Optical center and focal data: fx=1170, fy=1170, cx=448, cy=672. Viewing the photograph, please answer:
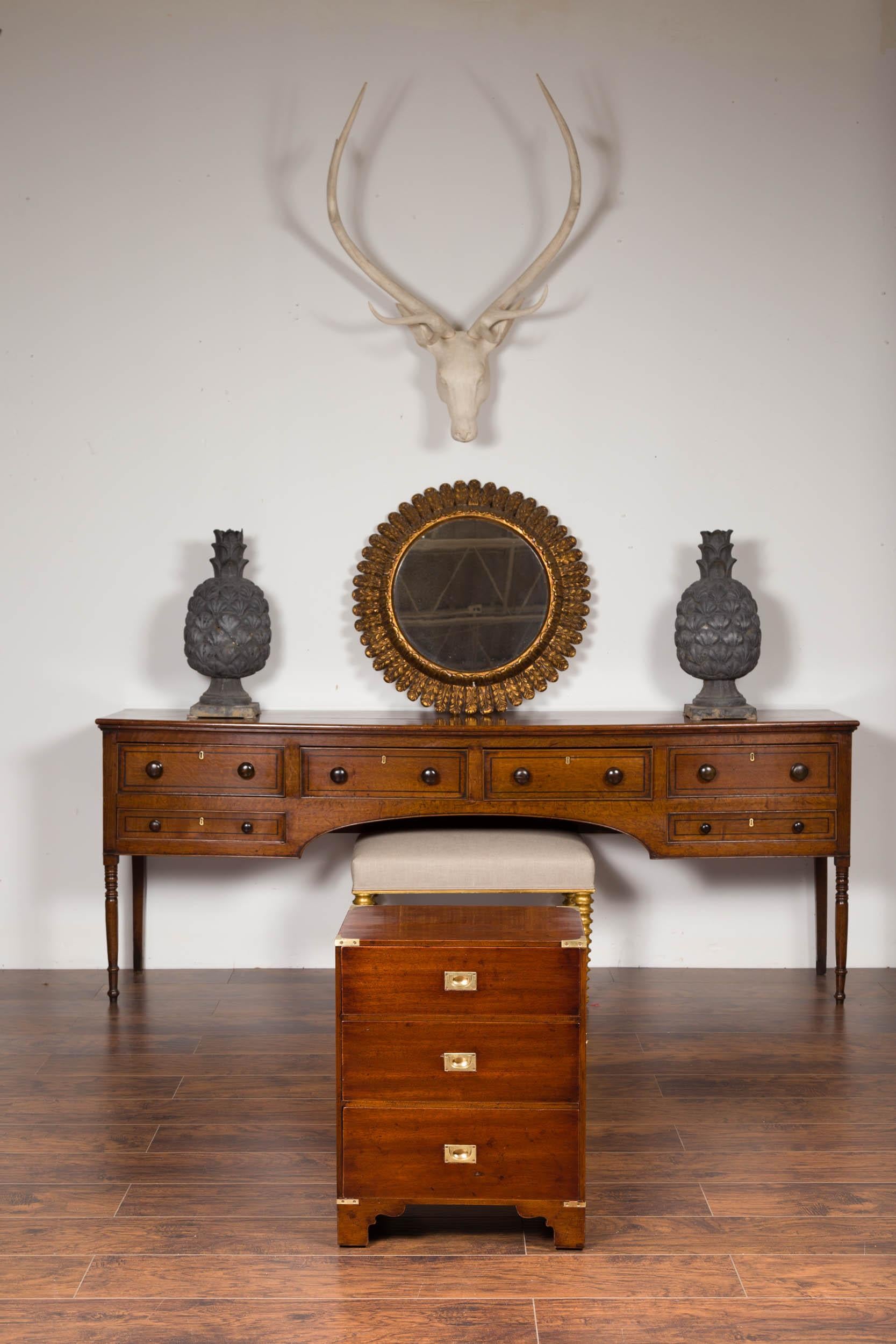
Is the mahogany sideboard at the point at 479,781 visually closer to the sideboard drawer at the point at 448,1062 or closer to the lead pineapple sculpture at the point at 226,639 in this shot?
the lead pineapple sculpture at the point at 226,639

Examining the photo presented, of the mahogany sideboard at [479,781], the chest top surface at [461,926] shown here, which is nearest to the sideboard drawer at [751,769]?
the mahogany sideboard at [479,781]

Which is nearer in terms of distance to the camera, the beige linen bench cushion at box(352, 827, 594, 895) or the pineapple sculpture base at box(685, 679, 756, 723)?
the beige linen bench cushion at box(352, 827, 594, 895)

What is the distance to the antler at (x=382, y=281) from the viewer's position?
322 cm

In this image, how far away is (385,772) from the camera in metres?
3.05

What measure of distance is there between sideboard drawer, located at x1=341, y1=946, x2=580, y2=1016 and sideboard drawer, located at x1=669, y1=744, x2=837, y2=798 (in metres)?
1.22

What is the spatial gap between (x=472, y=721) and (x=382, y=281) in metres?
1.24

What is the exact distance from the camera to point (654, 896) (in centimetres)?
350

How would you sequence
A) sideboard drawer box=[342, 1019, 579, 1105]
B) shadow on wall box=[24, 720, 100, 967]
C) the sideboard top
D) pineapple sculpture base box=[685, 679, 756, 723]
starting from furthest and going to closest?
shadow on wall box=[24, 720, 100, 967] → pineapple sculpture base box=[685, 679, 756, 723] → the sideboard top → sideboard drawer box=[342, 1019, 579, 1105]

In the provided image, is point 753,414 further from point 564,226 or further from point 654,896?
point 654,896

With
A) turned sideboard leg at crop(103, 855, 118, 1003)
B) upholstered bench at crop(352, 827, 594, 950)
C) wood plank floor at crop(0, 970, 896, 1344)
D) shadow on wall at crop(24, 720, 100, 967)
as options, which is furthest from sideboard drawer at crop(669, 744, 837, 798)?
shadow on wall at crop(24, 720, 100, 967)

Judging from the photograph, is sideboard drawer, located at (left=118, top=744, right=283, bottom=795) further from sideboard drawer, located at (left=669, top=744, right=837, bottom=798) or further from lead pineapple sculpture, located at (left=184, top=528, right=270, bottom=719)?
sideboard drawer, located at (left=669, top=744, right=837, bottom=798)

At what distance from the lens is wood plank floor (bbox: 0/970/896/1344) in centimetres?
175

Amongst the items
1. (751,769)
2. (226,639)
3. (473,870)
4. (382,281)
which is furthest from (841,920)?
(382,281)

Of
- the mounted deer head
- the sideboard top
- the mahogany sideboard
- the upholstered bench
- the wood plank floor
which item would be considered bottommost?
the wood plank floor
